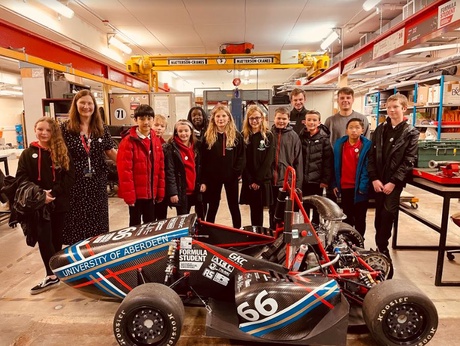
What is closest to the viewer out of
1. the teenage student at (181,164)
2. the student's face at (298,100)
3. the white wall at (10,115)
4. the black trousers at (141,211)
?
the black trousers at (141,211)

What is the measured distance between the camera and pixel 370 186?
3410 mm

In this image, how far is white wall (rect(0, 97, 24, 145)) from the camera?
1719cm

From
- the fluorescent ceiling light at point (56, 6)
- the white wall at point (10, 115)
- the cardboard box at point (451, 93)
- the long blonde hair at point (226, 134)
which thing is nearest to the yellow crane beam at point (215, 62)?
the fluorescent ceiling light at point (56, 6)

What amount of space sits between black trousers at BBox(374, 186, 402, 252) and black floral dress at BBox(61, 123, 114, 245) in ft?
8.41

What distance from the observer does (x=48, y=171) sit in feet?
9.12

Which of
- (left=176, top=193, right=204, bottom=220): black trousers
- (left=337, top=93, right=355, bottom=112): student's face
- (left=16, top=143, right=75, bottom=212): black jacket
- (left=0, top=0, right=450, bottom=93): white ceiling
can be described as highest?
(left=0, top=0, right=450, bottom=93): white ceiling

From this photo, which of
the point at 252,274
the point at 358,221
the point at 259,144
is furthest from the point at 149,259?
the point at 358,221

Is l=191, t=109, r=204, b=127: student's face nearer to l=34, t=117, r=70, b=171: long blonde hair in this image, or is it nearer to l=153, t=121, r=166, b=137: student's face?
l=153, t=121, r=166, b=137: student's face

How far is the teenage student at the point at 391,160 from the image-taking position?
3.06 metres

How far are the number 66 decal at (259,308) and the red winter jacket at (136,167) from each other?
1.58 m

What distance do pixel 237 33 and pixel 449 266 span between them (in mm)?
8427

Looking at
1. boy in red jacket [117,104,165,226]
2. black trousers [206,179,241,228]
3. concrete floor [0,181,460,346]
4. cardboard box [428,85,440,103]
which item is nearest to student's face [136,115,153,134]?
boy in red jacket [117,104,165,226]

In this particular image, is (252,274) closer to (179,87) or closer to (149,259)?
(149,259)

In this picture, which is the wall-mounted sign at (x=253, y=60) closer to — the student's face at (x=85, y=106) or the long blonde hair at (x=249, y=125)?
the long blonde hair at (x=249, y=125)
